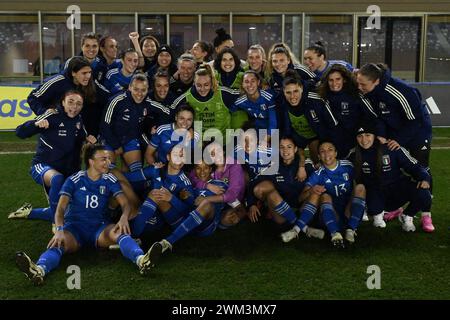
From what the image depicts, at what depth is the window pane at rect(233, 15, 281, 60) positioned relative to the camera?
11.9 metres

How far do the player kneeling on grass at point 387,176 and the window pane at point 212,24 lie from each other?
809cm

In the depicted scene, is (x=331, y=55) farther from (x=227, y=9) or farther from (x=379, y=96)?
(x=379, y=96)

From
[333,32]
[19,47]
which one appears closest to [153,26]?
[19,47]

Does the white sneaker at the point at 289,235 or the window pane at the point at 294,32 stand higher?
the window pane at the point at 294,32

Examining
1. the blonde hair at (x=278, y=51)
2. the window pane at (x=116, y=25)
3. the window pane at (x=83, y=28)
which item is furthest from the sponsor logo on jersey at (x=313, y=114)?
the window pane at (x=83, y=28)

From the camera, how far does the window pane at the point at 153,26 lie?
1162 centimetres

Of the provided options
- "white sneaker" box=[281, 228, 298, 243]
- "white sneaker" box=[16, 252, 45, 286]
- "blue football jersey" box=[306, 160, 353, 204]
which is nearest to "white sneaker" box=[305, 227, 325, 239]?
"white sneaker" box=[281, 228, 298, 243]

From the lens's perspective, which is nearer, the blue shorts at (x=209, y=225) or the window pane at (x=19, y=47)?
the blue shorts at (x=209, y=225)

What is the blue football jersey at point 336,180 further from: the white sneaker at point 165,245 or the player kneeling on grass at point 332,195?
the white sneaker at point 165,245

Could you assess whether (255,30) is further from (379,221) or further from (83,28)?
(379,221)

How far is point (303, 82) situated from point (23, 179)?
11.2ft

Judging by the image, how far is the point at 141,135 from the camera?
179 inches

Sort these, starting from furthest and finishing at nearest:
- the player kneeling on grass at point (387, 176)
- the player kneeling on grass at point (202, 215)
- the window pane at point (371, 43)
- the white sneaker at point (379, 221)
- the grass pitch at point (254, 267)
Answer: the window pane at point (371, 43)
the white sneaker at point (379, 221)
the player kneeling on grass at point (387, 176)
the player kneeling on grass at point (202, 215)
the grass pitch at point (254, 267)
